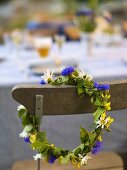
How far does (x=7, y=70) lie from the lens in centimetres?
197

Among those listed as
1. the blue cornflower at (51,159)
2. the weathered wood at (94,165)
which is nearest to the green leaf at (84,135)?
the blue cornflower at (51,159)

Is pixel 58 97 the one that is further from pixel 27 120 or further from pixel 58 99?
pixel 27 120

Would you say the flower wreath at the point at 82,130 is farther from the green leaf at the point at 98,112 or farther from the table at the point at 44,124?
the table at the point at 44,124

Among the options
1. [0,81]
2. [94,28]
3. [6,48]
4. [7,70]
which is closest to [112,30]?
[94,28]

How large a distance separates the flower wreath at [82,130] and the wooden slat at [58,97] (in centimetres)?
2

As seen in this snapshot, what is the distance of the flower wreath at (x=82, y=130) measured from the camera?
45.6 inches

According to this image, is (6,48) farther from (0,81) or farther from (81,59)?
(0,81)

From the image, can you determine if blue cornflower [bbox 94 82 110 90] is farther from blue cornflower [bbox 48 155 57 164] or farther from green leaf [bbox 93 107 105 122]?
blue cornflower [bbox 48 155 57 164]

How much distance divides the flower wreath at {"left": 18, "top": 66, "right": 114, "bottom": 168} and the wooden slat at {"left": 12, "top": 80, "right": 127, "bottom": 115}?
0.08 ft

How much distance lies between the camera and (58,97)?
3.75ft

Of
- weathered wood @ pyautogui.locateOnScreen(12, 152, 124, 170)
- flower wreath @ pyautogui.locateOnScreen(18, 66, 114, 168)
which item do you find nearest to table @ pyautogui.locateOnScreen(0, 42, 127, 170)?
weathered wood @ pyautogui.locateOnScreen(12, 152, 124, 170)

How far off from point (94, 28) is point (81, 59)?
0.70ft

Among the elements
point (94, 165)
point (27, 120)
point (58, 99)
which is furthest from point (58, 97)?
point (94, 165)

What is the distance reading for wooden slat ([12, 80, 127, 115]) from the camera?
3.68ft
